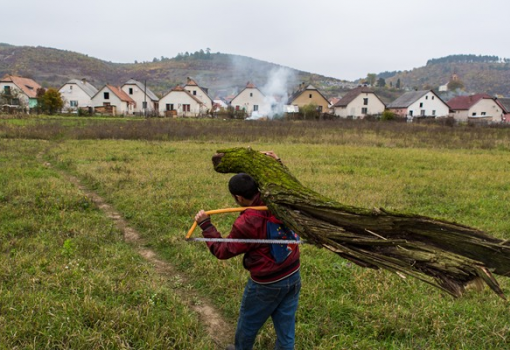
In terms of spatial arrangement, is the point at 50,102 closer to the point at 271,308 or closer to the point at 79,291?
the point at 79,291

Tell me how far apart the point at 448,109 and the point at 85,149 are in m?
56.7

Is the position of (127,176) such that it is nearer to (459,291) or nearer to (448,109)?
(459,291)

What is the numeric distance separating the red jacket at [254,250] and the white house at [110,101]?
5182 centimetres

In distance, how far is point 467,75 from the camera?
160000 mm

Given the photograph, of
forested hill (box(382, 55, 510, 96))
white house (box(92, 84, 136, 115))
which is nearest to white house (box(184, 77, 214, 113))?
white house (box(92, 84, 136, 115))

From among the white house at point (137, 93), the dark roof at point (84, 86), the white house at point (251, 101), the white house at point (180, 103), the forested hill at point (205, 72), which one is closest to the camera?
the white house at point (180, 103)

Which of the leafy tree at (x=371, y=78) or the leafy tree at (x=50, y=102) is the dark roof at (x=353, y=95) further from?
the leafy tree at (x=371, y=78)

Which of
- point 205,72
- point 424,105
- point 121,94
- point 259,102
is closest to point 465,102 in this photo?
point 424,105

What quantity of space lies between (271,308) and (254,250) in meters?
0.52

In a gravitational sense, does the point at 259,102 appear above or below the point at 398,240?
above

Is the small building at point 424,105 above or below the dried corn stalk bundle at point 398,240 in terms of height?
above

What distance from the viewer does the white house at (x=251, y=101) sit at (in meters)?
59.9

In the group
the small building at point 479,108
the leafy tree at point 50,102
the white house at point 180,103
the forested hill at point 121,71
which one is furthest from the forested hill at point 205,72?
the leafy tree at point 50,102

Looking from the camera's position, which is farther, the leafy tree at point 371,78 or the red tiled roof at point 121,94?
the leafy tree at point 371,78
